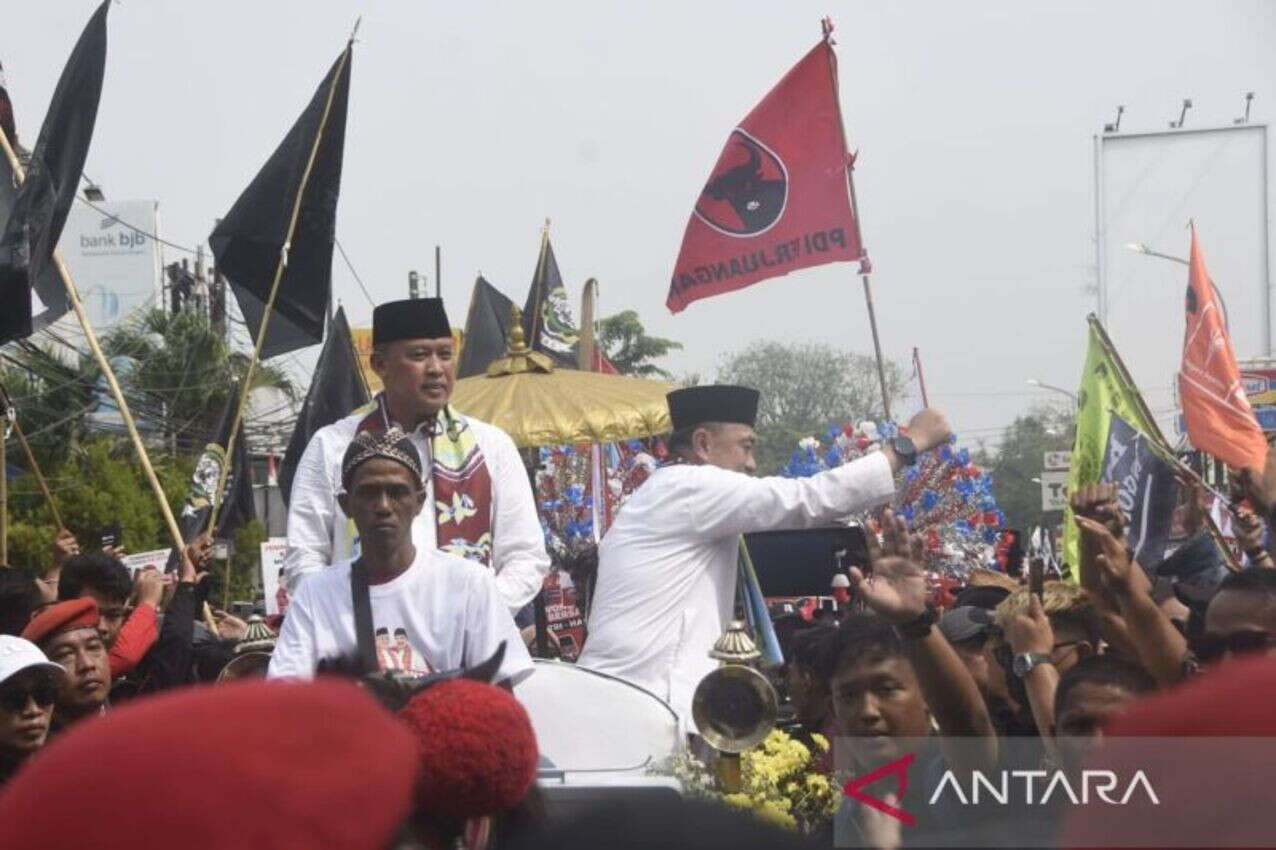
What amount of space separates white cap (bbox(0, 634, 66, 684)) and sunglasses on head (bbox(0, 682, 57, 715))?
0.04m

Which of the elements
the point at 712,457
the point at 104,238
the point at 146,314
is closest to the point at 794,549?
the point at 712,457

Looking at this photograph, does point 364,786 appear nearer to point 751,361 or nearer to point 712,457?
point 712,457

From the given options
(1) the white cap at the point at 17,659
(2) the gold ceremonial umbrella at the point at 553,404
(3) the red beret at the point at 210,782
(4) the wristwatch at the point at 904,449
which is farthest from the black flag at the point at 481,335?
(3) the red beret at the point at 210,782

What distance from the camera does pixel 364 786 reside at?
4.85ft

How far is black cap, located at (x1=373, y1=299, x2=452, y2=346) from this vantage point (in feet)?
18.4

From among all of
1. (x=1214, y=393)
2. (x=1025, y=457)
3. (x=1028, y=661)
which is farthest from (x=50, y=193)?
(x=1025, y=457)

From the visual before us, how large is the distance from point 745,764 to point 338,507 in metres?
1.67

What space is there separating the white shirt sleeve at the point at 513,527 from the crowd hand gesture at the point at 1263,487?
225cm

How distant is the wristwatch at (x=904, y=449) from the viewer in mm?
5414

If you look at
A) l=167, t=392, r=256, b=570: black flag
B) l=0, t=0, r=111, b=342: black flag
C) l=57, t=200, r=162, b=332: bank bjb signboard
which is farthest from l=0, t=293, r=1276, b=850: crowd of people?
l=57, t=200, r=162, b=332: bank bjb signboard

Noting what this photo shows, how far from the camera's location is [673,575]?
577 centimetres

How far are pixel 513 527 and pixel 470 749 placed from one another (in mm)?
3248

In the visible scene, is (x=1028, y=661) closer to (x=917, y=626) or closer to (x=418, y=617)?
(x=917, y=626)

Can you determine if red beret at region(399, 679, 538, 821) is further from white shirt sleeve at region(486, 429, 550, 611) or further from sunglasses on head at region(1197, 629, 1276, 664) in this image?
white shirt sleeve at region(486, 429, 550, 611)
